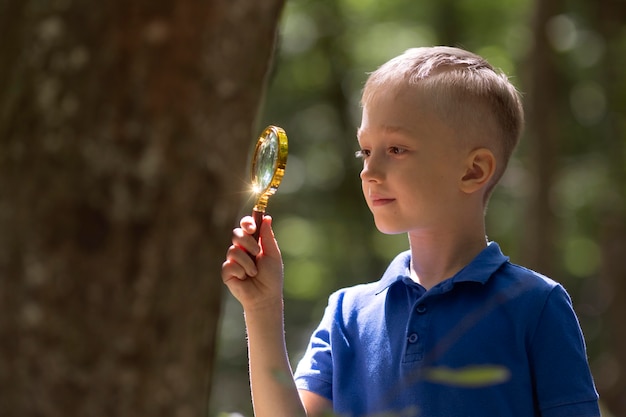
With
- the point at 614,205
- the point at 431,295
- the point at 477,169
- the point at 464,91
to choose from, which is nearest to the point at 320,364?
the point at 431,295

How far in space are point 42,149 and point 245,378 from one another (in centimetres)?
1820

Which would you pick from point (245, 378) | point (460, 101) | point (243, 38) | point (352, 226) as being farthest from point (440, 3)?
point (243, 38)

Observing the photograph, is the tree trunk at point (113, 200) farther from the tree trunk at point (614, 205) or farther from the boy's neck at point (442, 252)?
the tree trunk at point (614, 205)

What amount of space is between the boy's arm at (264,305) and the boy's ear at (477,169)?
56cm

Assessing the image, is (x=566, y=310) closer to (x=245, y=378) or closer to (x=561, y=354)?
(x=561, y=354)

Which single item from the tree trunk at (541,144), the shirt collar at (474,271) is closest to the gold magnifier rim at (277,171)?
the shirt collar at (474,271)

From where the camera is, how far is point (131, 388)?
1.35m

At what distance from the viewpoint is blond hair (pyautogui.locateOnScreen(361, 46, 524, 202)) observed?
108 inches

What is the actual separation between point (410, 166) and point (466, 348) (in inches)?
19.9

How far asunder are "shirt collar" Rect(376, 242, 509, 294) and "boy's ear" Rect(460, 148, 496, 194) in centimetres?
17

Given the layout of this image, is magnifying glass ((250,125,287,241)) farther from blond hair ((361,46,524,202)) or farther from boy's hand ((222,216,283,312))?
blond hair ((361,46,524,202))

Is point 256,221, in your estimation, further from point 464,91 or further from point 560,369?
point 560,369

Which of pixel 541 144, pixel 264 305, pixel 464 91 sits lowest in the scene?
pixel 264 305

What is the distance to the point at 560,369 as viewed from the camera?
2438 millimetres
